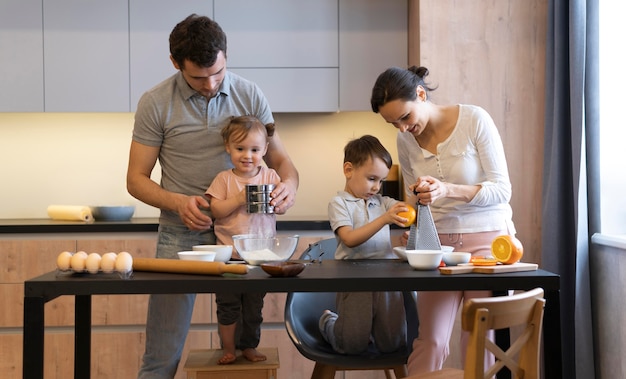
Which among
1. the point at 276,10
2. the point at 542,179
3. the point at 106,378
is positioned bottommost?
the point at 106,378

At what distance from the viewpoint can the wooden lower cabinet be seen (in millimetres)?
3801

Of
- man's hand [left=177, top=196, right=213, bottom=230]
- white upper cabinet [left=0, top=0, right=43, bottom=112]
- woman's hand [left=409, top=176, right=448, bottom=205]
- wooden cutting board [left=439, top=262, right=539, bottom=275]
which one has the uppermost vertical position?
white upper cabinet [left=0, top=0, right=43, bottom=112]

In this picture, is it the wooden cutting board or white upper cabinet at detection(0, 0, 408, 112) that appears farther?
white upper cabinet at detection(0, 0, 408, 112)

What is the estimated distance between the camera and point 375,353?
102 inches

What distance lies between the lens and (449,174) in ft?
8.50

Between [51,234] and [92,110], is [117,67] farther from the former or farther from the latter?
[51,234]

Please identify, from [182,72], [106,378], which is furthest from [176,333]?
[106,378]

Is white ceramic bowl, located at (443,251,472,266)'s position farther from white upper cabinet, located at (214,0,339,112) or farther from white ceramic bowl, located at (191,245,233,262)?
white upper cabinet, located at (214,0,339,112)

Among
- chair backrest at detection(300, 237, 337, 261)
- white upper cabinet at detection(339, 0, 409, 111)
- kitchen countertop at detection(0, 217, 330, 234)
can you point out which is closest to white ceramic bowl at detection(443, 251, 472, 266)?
chair backrest at detection(300, 237, 337, 261)

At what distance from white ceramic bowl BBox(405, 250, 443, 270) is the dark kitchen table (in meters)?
0.06

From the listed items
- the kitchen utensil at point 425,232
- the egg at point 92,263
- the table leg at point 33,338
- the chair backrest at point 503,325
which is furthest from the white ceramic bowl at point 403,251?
the table leg at point 33,338

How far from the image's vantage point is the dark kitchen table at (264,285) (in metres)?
1.99

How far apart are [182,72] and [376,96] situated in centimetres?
64

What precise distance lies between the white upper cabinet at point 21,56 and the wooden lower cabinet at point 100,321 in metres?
0.73
